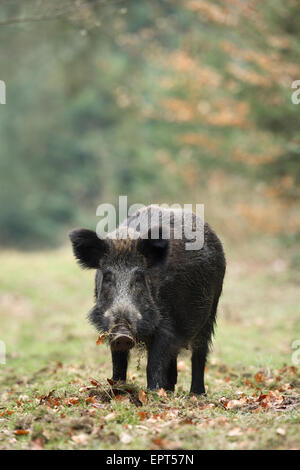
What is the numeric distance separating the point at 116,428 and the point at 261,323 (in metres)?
8.06

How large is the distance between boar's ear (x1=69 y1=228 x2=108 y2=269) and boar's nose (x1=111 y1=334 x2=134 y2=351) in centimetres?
102

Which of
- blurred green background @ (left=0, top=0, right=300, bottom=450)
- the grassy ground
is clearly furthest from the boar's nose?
blurred green background @ (left=0, top=0, right=300, bottom=450)

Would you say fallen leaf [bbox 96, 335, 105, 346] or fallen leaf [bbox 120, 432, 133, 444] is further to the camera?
fallen leaf [bbox 96, 335, 105, 346]

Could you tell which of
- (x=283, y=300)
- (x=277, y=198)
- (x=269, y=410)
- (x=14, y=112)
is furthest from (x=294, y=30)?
(x=14, y=112)

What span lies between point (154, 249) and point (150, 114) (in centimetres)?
1688

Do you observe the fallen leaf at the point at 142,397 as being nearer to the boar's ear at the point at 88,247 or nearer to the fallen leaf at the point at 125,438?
the fallen leaf at the point at 125,438

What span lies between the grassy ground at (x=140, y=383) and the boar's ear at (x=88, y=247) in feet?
3.54

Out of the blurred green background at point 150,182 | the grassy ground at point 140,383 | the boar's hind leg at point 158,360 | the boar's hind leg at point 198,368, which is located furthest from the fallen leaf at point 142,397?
the boar's hind leg at point 198,368

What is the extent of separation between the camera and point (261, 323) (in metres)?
12.5

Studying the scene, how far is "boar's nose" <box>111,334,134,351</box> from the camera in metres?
5.61

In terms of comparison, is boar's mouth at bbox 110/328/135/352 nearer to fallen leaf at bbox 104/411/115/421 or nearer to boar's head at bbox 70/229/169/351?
boar's head at bbox 70/229/169/351

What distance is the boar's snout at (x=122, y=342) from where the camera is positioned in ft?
18.4

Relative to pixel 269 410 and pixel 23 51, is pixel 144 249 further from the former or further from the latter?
pixel 23 51

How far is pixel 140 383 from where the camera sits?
7.48m
